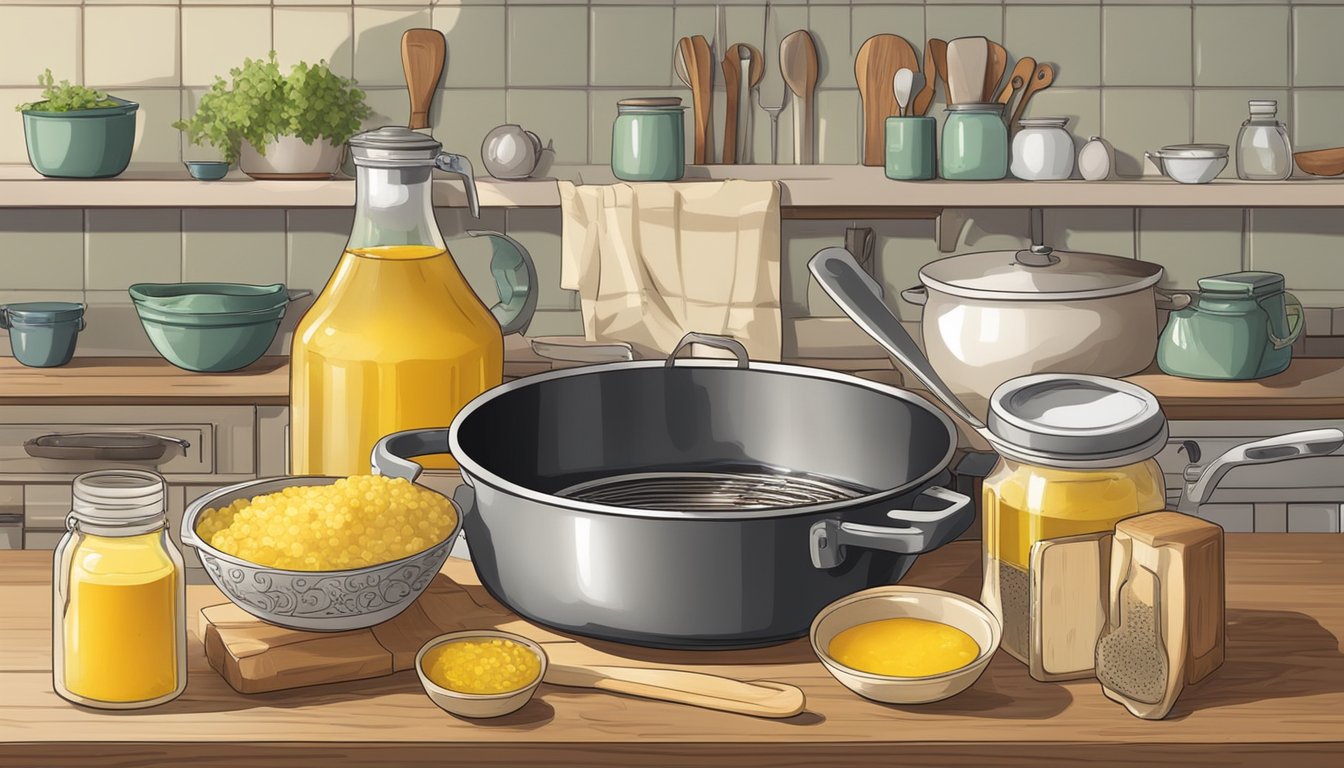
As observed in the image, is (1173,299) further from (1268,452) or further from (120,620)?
(120,620)

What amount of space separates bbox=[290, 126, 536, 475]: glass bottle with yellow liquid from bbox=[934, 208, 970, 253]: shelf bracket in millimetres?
1749

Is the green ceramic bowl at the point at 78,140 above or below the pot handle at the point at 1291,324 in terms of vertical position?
above

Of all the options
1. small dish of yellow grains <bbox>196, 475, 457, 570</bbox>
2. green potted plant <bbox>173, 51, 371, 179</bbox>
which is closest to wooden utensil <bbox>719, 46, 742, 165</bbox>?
green potted plant <bbox>173, 51, 371, 179</bbox>

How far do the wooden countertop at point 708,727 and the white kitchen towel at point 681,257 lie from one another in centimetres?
163

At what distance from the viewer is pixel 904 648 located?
2.75ft

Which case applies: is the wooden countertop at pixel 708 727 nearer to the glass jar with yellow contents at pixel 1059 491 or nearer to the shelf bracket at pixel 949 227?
the glass jar with yellow contents at pixel 1059 491

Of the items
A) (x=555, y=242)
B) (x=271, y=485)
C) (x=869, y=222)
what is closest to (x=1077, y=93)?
(x=869, y=222)

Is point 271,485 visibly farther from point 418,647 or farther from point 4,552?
point 4,552

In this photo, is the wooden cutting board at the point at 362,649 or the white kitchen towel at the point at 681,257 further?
the white kitchen towel at the point at 681,257

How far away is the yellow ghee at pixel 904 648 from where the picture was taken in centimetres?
82

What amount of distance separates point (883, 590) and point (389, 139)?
485 millimetres

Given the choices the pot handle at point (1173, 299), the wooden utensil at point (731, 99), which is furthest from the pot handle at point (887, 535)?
the wooden utensil at point (731, 99)

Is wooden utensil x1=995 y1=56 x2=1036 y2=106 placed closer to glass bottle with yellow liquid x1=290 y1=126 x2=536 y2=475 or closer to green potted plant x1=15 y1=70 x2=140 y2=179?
green potted plant x1=15 y1=70 x2=140 y2=179

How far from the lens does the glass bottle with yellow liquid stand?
1086 millimetres
